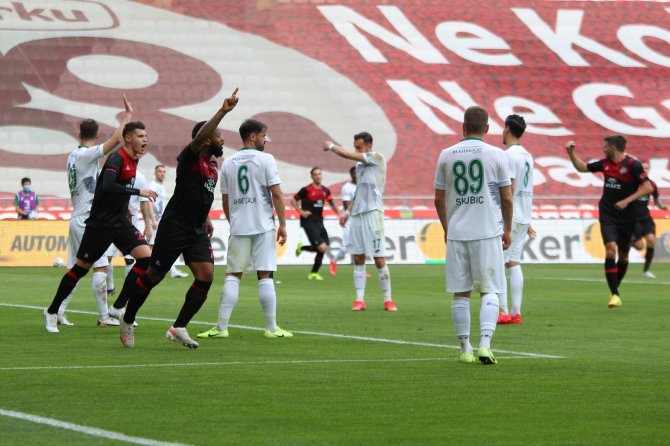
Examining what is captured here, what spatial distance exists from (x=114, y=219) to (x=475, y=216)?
168 inches

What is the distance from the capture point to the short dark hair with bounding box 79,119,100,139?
13.9 m

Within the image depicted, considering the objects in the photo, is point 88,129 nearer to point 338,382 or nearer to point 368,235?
point 368,235

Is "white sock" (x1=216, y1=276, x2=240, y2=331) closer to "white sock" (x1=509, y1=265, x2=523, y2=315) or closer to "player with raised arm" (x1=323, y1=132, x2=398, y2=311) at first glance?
"white sock" (x1=509, y1=265, x2=523, y2=315)

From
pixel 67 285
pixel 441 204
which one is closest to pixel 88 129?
pixel 67 285

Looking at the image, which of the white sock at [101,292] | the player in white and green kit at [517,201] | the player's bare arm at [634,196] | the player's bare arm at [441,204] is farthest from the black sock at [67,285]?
the player's bare arm at [634,196]

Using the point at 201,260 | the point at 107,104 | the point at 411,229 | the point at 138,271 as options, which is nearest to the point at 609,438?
the point at 201,260

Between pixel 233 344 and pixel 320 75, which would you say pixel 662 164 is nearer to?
pixel 320 75

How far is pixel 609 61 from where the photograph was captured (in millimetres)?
50688

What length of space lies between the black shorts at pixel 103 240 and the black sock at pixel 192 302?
157 centimetres

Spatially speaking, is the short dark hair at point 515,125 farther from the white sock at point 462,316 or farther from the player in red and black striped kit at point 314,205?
the player in red and black striped kit at point 314,205

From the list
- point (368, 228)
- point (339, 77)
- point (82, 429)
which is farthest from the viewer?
point (339, 77)

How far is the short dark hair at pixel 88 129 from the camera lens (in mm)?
13859

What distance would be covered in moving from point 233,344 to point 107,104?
33.5 m

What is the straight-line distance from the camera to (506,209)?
10852 millimetres
